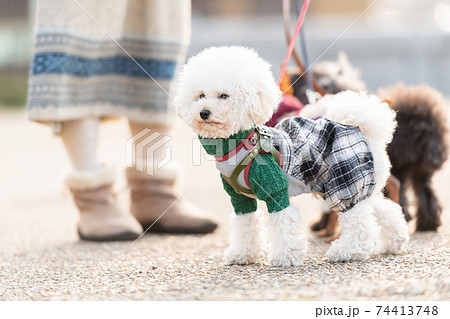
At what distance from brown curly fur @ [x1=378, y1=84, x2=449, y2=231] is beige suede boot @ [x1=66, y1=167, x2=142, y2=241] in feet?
4.34

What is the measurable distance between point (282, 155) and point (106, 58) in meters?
1.32

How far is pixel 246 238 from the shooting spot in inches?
87.8

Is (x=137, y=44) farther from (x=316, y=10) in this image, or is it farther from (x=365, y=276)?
(x=316, y=10)

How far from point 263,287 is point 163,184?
151 cm

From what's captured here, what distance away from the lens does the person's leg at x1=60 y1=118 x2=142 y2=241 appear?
9.56 ft

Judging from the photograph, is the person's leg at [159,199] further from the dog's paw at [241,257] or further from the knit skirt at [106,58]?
the dog's paw at [241,257]

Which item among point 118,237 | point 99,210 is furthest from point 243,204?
point 99,210

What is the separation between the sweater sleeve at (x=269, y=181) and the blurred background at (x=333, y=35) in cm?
889

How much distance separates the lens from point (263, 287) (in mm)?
1822

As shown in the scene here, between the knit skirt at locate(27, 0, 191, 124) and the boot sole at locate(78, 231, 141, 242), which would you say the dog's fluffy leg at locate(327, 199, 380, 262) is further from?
the knit skirt at locate(27, 0, 191, 124)

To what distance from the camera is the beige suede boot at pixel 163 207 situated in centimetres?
314

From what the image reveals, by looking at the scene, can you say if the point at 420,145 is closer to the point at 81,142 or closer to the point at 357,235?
the point at 357,235

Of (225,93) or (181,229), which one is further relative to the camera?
(181,229)

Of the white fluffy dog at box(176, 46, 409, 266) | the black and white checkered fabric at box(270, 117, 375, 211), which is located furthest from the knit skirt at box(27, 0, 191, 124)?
the black and white checkered fabric at box(270, 117, 375, 211)
